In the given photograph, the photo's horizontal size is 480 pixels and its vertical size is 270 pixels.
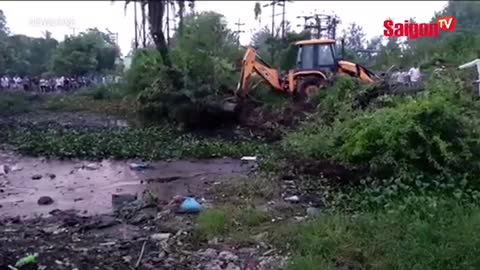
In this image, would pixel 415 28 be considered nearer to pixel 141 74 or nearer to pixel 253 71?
pixel 253 71

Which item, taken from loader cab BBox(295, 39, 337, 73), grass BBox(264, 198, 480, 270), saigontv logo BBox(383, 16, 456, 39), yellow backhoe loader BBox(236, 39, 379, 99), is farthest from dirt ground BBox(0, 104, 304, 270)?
saigontv logo BBox(383, 16, 456, 39)

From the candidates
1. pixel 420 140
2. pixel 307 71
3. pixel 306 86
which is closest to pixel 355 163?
pixel 420 140

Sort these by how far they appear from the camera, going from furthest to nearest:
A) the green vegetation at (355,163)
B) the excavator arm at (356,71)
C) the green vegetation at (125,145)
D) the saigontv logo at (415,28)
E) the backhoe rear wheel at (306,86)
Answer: the saigontv logo at (415,28) < the backhoe rear wheel at (306,86) < the excavator arm at (356,71) < the green vegetation at (125,145) < the green vegetation at (355,163)

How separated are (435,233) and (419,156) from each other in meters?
2.07

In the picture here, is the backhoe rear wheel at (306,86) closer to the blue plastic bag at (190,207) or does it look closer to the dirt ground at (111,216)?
the dirt ground at (111,216)

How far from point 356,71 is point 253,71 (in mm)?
2338

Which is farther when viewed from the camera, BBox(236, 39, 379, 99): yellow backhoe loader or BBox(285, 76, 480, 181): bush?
BBox(236, 39, 379, 99): yellow backhoe loader

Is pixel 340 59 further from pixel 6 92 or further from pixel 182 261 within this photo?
pixel 182 261

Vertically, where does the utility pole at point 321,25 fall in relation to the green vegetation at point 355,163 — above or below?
above

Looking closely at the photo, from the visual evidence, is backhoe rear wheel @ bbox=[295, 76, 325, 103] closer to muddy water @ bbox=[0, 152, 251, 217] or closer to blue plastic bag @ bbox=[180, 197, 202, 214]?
muddy water @ bbox=[0, 152, 251, 217]

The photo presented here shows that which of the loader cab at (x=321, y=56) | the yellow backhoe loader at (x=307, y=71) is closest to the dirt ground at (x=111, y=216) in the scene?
the yellow backhoe loader at (x=307, y=71)

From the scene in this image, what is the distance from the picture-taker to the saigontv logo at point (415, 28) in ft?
57.3

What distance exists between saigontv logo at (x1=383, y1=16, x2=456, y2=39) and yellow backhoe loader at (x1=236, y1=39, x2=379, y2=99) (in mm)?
3845

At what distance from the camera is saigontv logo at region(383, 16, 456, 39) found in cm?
1745
